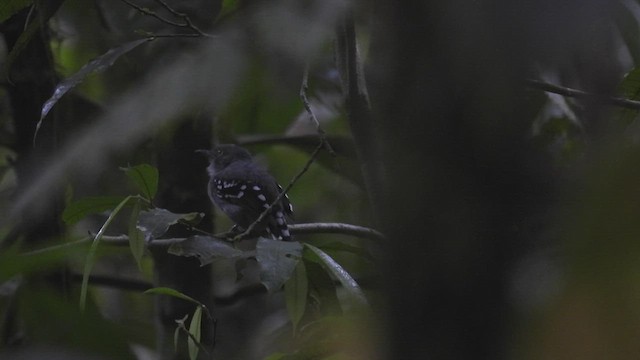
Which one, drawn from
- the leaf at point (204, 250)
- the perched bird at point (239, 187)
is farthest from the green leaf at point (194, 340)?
the perched bird at point (239, 187)

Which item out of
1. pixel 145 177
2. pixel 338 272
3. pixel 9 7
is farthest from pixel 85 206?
pixel 338 272

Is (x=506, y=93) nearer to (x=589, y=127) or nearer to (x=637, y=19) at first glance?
(x=589, y=127)

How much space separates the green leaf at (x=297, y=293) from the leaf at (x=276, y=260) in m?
0.06

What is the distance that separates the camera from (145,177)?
1.60 metres

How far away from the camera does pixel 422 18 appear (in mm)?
417

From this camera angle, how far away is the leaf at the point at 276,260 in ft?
4.64

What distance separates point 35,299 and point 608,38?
14.2 inches

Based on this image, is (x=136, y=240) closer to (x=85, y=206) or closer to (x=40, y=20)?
(x=85, y=206)

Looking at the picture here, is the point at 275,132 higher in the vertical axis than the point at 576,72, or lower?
lower

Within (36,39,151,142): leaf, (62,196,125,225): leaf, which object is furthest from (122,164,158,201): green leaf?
(36,39,151,142): leaf

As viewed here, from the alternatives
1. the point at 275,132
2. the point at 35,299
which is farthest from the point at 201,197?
the point at 35,299

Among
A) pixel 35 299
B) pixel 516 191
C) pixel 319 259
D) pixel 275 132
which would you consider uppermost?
pixel 516 191

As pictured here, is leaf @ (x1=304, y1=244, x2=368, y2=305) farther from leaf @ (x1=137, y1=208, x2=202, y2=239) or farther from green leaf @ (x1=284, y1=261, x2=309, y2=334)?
leaf @ (x1=137, y1=208, x2=202, y2=239)

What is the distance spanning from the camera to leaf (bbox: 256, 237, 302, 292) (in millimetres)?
1415
